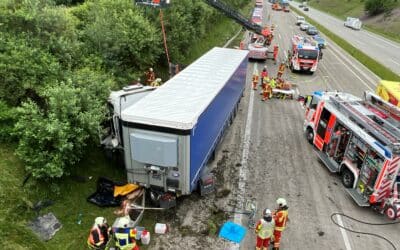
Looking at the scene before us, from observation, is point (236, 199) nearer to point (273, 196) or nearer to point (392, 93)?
point (273, 196)

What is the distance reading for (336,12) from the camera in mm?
95250

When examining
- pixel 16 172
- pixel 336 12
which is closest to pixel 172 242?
pixel 16 172

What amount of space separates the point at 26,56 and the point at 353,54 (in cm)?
3580

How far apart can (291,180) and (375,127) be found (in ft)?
12.1

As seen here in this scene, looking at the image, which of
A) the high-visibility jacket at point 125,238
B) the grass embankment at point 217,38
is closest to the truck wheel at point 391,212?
the high-visibility jacket at point 125,238

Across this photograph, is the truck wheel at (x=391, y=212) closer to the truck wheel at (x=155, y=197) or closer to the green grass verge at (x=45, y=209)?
the truck wheel at (x=155, y=197)

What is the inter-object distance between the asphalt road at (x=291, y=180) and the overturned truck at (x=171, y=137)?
231 cm

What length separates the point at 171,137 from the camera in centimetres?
908

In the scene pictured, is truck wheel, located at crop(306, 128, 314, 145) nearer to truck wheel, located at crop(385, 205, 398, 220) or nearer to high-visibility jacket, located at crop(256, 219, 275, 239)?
truck wheel, located at crop(385, 205, 398, 220)

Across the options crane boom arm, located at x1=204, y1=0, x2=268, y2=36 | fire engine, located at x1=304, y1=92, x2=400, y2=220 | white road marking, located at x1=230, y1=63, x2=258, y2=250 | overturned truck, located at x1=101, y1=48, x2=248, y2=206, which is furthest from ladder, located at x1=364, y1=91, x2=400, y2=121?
crane boom arm, located at x1=204, y1=0, x2=268, y2=36

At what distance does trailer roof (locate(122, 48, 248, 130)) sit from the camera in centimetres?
905

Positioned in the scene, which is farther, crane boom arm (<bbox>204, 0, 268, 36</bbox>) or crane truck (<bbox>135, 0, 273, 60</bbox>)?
crane truck (<bbox>135, 0, 273, 60</bbox>)

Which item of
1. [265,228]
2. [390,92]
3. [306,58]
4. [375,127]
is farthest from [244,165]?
[306,58]

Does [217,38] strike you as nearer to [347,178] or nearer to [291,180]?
[291,180]
